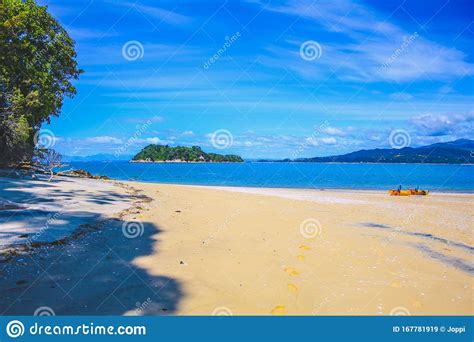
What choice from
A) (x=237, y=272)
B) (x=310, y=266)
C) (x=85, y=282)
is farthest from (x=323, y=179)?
(x=85, y=282)

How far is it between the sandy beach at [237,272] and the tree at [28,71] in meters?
14.1

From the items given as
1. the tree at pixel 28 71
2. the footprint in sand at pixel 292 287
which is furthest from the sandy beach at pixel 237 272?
the tree at pixel 28 71

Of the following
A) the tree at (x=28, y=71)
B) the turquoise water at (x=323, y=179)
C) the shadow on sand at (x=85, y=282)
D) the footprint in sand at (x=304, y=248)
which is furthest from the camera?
the turquoise water at (x=323, y=179)

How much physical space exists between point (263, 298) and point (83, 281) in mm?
3369

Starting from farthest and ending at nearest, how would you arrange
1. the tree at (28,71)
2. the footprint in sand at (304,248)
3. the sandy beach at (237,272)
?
1. the tree at (28,71)
2. the footprint in sand at (304,248)
3. the sandy beach at (237,272)

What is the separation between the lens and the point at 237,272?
7578 millimetres

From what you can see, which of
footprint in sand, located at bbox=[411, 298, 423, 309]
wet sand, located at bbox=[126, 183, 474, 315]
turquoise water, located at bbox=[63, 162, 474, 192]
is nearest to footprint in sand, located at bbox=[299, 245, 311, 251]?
wet sand, located at bbox=[126, 183, 474, 315]

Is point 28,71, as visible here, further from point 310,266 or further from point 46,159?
point 310,266

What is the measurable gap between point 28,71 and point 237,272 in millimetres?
23303

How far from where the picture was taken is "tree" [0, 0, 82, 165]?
21.1 metres

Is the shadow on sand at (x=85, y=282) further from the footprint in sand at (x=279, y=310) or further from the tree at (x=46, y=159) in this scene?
the tree at (x=46, y=159)

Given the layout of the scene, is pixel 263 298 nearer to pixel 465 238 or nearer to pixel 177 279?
pixel 177 279

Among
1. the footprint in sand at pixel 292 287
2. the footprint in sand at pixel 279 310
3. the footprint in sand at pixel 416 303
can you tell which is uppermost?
the footprint in sand at pixel 292 287

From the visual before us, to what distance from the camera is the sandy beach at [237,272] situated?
5910 millimetres
